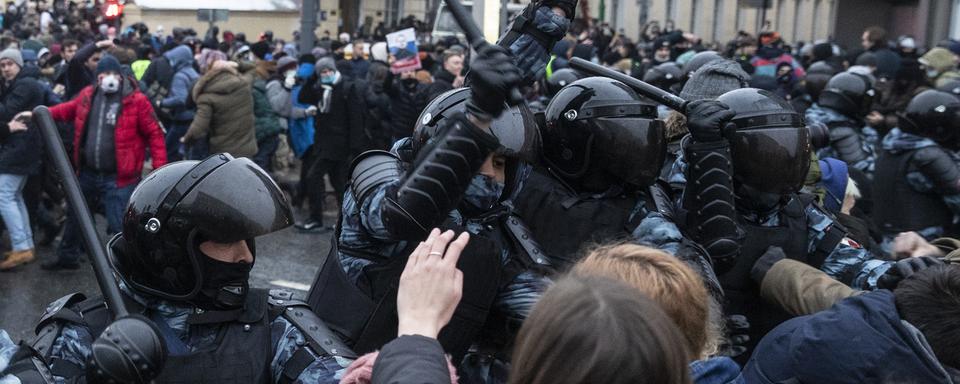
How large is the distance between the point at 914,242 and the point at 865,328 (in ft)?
4.80

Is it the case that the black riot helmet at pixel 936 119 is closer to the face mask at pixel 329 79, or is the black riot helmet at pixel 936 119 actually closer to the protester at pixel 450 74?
the protester at pixel 450 74

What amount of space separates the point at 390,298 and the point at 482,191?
15.1 inches

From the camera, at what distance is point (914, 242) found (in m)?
3.32

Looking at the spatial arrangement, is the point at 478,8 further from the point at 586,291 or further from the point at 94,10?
the point at 94,10

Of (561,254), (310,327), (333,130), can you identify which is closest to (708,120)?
(561,254)

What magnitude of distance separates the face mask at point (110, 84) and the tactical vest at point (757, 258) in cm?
534

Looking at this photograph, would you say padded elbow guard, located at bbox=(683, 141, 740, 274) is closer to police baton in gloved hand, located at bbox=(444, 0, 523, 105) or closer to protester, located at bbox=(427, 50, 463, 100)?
police baton in gloved hand, located at bbox=(444, 0, 523, 105)

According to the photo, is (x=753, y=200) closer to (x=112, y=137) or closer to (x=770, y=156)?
(x=770, y=156)

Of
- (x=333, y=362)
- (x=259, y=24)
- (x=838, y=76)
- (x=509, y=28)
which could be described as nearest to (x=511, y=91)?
(x=333, y=362)

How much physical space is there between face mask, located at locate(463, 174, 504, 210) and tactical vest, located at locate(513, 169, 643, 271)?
427 mm

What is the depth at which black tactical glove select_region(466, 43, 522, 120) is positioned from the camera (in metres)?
2.25

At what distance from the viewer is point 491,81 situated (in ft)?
7.37

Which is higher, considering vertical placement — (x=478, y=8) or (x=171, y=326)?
(x=478, y=8)

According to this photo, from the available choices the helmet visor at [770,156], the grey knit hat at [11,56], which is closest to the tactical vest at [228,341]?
the helmet visor at [770,156]
